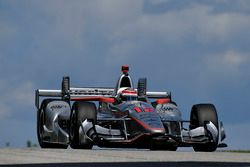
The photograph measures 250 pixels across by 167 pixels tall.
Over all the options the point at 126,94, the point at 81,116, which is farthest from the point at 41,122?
the point at 81,116

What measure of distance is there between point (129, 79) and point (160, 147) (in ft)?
10.7

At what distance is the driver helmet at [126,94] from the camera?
79.0ft

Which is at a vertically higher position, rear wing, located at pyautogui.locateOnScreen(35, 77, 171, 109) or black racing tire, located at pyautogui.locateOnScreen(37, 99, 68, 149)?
rear wing, located at pyautogui.locateOnScreen(35, 77, 171, 109)

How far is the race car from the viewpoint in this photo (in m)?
21.9

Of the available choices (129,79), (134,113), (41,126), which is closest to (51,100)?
(41,126)

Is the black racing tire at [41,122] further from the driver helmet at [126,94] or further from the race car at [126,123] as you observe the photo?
the driver helmet at [126,94]

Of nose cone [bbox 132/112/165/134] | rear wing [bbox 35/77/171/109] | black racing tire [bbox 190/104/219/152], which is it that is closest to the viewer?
nose cone [bbox 132/112/165/134]

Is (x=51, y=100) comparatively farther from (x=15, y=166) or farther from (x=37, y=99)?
(x=15, y=166)

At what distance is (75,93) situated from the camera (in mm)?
27688

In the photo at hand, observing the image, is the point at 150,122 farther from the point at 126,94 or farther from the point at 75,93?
the point at 75,93

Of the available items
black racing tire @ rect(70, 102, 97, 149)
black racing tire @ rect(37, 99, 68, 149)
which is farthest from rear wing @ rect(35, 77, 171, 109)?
black racing tire @ rect(70, 102, 97, 149)

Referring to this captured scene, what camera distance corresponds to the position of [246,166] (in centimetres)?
1288

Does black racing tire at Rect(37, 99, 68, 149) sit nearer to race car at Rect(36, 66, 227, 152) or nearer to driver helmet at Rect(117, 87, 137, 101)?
race car at Rect(36, 66, 227, 152)

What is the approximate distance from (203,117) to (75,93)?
5809 mm
